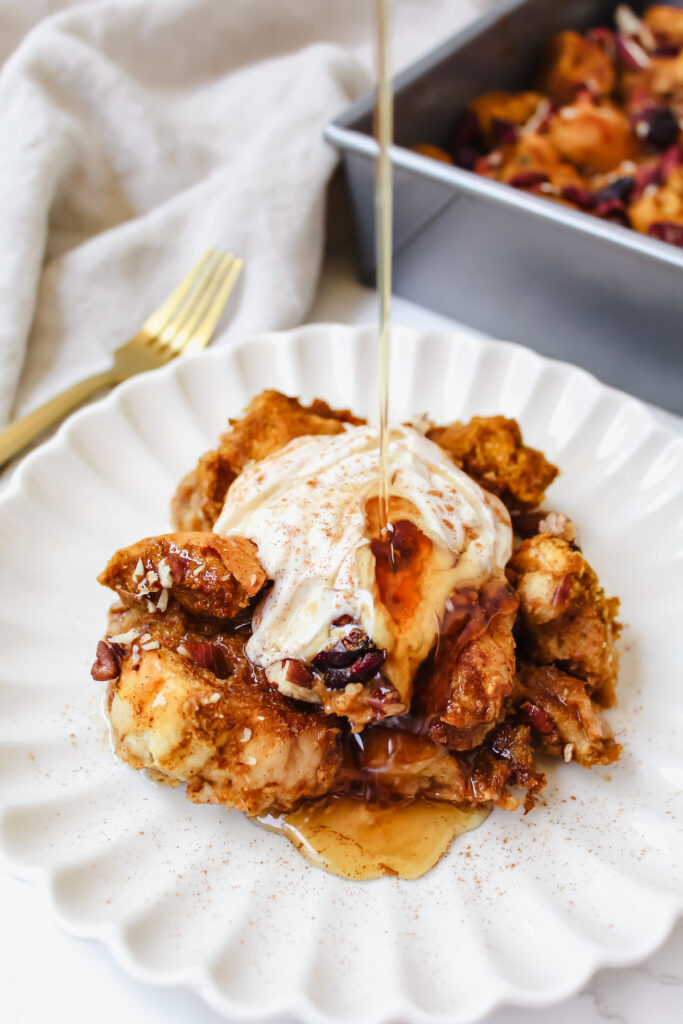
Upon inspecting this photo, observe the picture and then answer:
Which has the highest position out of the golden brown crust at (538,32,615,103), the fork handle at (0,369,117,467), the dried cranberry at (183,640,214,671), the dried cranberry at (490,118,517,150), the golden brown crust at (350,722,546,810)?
the golden brown crust at (538,32,615,103)

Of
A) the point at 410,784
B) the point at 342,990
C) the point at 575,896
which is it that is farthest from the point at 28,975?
the point at 575,896

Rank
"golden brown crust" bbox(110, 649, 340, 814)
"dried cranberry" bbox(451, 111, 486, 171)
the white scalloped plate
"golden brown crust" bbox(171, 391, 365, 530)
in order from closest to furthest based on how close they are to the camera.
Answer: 1. the white scalloped plate
2. "golden brown crust" bbox(110, 649, 340, 814)
3. "golden brown crust" bbox(171, 391, 365, 530)
4. "dried cranberry" bbox(451, 111, 486, 171)

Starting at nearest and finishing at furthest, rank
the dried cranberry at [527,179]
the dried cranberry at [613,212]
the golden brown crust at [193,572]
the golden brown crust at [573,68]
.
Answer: the golden brown crust at [193,572]
the dried cranberry at [613,212]
the dried cranberry at [527,179]
the golden brown crust at [573,68]

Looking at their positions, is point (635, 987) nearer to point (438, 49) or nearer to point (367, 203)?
point (367, 203)

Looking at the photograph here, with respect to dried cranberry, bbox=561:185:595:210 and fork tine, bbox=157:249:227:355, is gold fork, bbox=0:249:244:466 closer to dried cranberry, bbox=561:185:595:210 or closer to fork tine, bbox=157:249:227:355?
fork tine, bbox=157:249:227:355

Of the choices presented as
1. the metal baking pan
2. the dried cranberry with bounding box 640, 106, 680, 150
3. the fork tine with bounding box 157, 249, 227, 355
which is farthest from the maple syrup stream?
the dried cranberry with bounding box 640, 106, 680, 150

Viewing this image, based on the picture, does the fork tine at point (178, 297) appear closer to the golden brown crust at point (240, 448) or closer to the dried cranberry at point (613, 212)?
the golden brown crust at point (240, 448)

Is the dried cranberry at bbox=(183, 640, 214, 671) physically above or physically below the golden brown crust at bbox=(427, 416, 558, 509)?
below

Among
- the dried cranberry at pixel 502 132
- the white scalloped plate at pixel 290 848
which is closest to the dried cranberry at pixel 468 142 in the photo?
the dried cranberry at pixel 502 132
